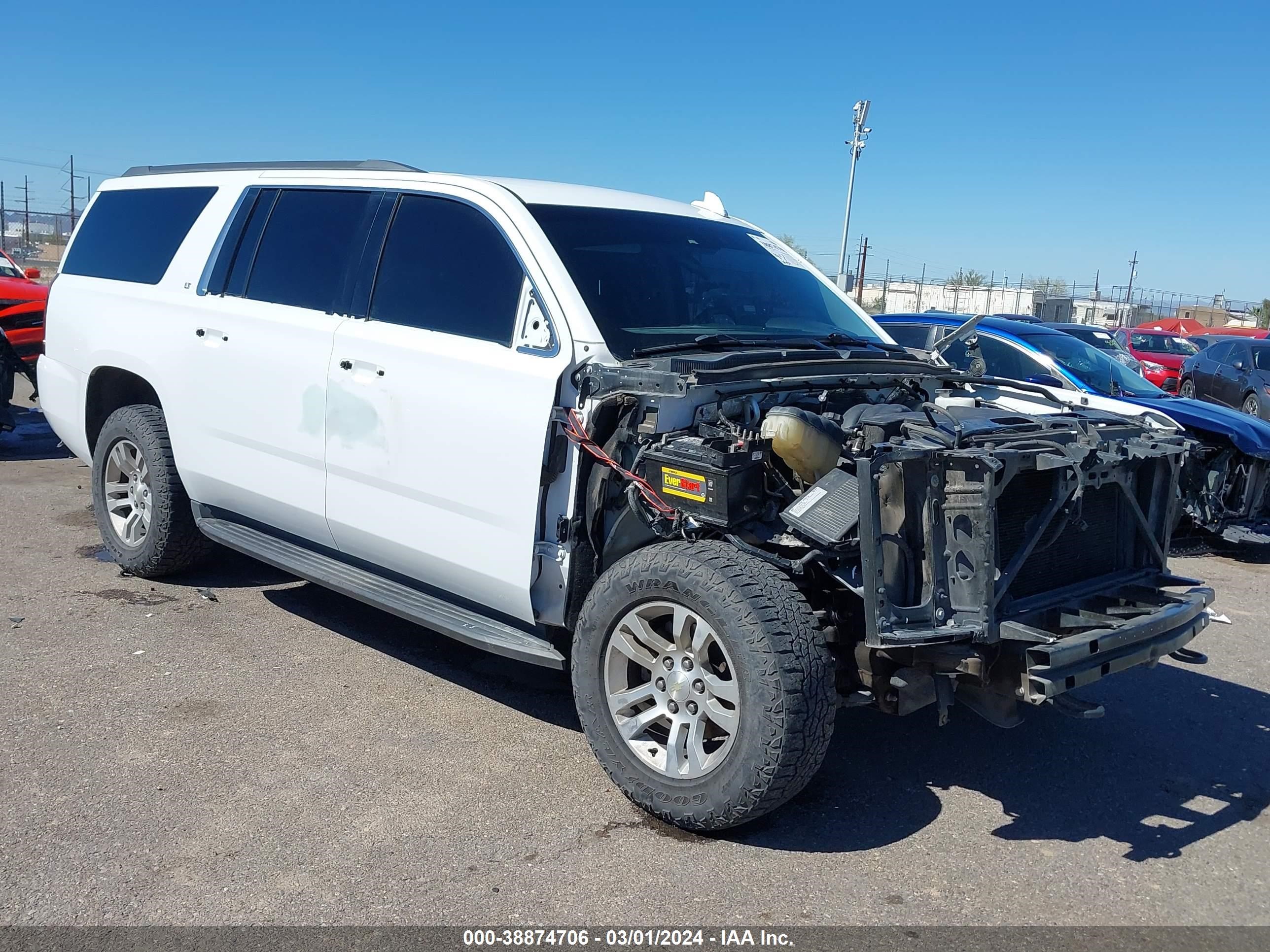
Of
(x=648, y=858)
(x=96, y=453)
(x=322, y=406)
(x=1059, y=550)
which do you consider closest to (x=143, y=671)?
(x=322, y=406)

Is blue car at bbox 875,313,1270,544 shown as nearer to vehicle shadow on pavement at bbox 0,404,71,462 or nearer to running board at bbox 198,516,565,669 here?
running board at bbox 198,516,565,669

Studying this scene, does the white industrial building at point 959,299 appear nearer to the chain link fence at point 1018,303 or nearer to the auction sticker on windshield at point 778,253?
the chain link fence at point 1018,303

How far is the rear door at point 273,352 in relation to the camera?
16.0 feet

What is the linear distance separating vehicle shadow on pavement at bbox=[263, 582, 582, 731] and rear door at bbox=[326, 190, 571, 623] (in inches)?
24.9

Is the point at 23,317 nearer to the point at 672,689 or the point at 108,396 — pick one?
the point at 108,396

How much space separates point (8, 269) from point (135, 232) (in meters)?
8.97

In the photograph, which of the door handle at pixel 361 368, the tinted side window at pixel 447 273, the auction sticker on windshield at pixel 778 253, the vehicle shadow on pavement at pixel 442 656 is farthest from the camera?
the auction sticker on windshield at pixel 778 253

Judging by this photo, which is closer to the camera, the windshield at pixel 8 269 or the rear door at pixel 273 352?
the rear door at pixel 273 352

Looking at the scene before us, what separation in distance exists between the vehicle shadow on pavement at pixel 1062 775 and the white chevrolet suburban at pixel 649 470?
48 cm

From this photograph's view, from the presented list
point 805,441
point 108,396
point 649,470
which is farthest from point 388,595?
point 108,396

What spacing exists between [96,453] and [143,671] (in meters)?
1.86

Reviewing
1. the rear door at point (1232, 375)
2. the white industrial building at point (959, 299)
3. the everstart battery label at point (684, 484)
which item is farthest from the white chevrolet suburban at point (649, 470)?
the white industrial building at point (959, 299)

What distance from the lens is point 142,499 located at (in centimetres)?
603

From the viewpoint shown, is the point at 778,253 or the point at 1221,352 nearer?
the point at 778,253
